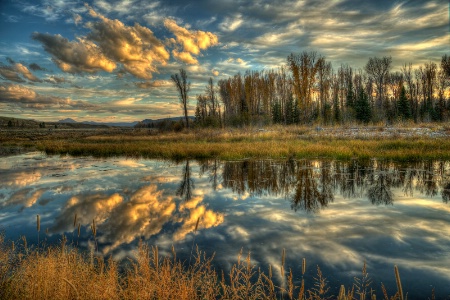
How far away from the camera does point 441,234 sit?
6.17 meters

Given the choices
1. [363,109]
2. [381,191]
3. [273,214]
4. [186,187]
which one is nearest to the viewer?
[273,214]

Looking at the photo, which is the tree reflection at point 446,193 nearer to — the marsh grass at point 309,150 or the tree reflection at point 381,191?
the tree reflection at point 381,191

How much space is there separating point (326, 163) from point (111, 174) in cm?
1238

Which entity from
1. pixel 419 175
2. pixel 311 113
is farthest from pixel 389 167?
pixel 311 113

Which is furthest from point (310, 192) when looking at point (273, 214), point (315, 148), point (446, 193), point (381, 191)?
point (315, 148)

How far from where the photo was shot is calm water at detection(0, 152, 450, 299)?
5.17 metres

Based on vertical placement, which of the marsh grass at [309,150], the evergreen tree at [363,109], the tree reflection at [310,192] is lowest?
the tree reflection at [310,192]

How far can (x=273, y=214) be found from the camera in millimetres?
7930

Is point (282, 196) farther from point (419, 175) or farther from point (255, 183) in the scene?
point (419, 175)

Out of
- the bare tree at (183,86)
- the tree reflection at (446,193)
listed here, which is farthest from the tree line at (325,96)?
the tree reflection at (446,193)

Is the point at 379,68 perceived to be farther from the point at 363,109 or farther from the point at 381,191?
the point at 381,191

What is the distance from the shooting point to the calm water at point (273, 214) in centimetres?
517

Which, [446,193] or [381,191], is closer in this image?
[446,193]

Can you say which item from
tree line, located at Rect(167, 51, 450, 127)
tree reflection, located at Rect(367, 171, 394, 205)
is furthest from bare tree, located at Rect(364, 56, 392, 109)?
tree reflection, located at Rect(367, 171, 394, 205)
